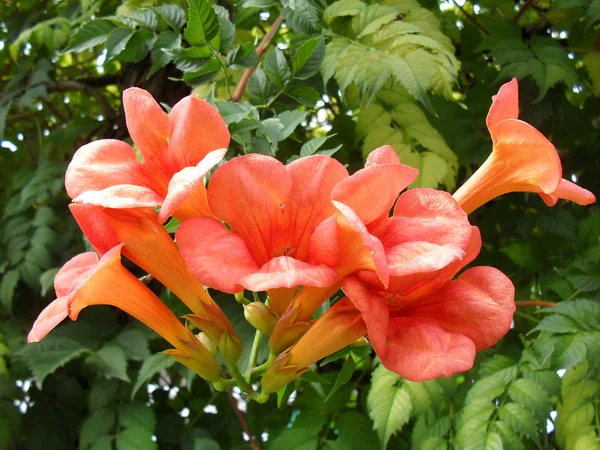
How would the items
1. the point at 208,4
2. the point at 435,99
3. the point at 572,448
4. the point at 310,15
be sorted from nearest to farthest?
1. the point at 208,4
2. the point at 310,15
3. the point at 572,448
4. the point at 435,99

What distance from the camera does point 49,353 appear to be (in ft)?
6.21

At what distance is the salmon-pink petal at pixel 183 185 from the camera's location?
1.88ft

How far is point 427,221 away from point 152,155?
31 centimetres

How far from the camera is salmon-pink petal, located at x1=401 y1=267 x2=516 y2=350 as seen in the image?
68cm

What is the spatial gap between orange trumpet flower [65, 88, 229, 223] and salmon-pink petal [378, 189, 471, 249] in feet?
0.63

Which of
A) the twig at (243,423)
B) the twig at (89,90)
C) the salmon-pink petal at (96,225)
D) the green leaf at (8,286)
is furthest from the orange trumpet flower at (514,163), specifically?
the twig at (89,90)

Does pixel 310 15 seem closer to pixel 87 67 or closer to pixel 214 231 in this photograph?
pixel 214 231

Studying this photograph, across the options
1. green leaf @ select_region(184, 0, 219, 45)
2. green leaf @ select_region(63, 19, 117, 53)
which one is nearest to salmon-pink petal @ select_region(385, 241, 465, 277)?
green leaf @ select_region(184, 0, 219, 45)

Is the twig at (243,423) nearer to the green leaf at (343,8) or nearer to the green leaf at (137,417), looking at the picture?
the green leaf at (137,417)

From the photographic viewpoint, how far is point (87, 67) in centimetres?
283

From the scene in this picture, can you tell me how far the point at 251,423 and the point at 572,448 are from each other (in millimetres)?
1006

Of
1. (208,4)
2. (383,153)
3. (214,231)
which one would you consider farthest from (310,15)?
(214,231)

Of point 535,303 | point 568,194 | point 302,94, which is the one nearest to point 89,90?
point 302,94

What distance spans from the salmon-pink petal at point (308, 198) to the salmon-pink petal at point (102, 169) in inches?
6.5
